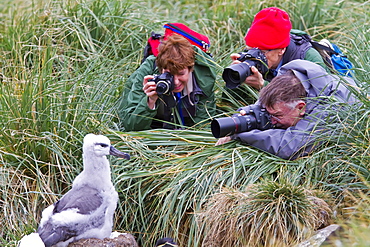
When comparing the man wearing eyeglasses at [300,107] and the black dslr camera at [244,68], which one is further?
the black dslr camera at [244,68]

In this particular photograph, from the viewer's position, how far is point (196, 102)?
186 inches

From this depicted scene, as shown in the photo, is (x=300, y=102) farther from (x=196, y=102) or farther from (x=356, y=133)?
(x=196, y=102)

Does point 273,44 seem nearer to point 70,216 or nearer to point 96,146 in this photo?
point 96,146

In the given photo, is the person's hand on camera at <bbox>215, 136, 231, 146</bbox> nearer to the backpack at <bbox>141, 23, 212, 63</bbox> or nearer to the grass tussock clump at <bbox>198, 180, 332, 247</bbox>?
the grass tussock clump at <bbox>198, 180, 332, 247</bbox>

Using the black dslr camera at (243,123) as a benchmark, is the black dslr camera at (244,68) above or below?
above

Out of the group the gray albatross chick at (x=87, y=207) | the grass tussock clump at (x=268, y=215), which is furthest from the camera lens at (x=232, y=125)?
the gray albatross chick at (x=87, y=207)

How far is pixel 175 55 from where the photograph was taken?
441 centimetres

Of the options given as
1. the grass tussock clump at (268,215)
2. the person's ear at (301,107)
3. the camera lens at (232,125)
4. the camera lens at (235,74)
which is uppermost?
the camera lens at (235,74)

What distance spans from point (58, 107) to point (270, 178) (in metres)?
1.80

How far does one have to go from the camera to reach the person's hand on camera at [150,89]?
443cm

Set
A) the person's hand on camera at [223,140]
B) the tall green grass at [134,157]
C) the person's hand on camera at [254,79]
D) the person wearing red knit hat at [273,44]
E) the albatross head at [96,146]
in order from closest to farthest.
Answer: the albatross head at [96,146] → the tall green grass at [134,157] → the person's hand on camera at [223,140] → the person's hand on camera at [254,79] → the person wearing red knit hat at [273,44]

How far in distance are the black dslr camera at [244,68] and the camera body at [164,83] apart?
1.34 feet

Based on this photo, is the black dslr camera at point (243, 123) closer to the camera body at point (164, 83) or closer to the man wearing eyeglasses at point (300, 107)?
the man wearing eyeglasses at point (300, 107)

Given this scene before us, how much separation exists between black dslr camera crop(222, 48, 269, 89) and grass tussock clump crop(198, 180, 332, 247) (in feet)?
3.18
